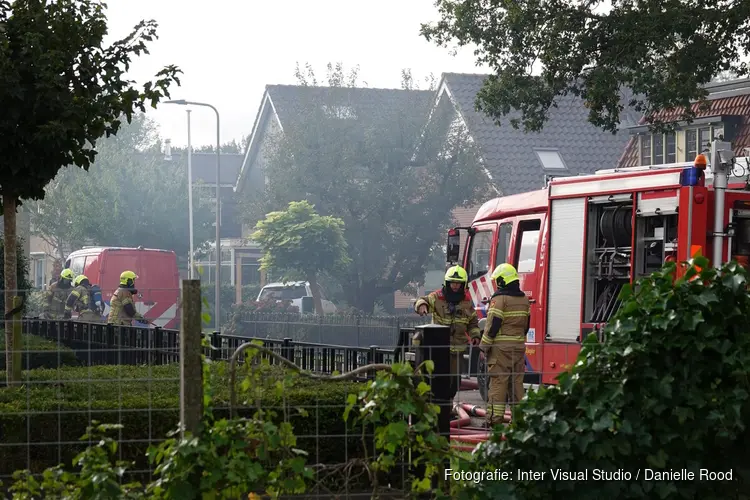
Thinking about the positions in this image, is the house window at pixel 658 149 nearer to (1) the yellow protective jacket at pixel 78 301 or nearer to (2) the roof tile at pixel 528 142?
(2) the roof tile at pixel 528 142

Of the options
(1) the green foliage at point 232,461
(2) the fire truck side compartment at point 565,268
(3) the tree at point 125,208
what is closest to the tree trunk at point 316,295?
(3) the tree at point 125,208

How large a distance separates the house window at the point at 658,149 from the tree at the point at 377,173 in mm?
7989

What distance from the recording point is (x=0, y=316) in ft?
48.0

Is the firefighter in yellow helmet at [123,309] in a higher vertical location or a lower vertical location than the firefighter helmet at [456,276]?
lower

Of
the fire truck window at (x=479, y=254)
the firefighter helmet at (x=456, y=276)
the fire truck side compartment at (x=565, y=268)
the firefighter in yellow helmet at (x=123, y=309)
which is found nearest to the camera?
the firefighter helmet at (x=456, y=276)

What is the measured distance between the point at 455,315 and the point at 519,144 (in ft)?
109

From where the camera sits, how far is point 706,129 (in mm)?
32062

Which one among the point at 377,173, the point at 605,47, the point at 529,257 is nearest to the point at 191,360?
the point at 529,257

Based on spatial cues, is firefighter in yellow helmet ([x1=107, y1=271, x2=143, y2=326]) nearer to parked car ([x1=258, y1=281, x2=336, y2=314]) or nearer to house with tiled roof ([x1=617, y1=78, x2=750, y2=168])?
house with tiled roof ([x1=617, y1=78, x2=750, y2=168])

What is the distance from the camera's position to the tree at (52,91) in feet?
31.1

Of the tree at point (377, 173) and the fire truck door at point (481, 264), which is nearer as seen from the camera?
the fire truck door at point (481, 264)

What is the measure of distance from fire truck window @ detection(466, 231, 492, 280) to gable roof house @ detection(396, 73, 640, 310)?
25.5m

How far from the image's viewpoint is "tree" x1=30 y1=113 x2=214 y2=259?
47.6m

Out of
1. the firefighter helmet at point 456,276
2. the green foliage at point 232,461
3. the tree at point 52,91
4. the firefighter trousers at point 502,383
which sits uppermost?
the tree at point 52,91
